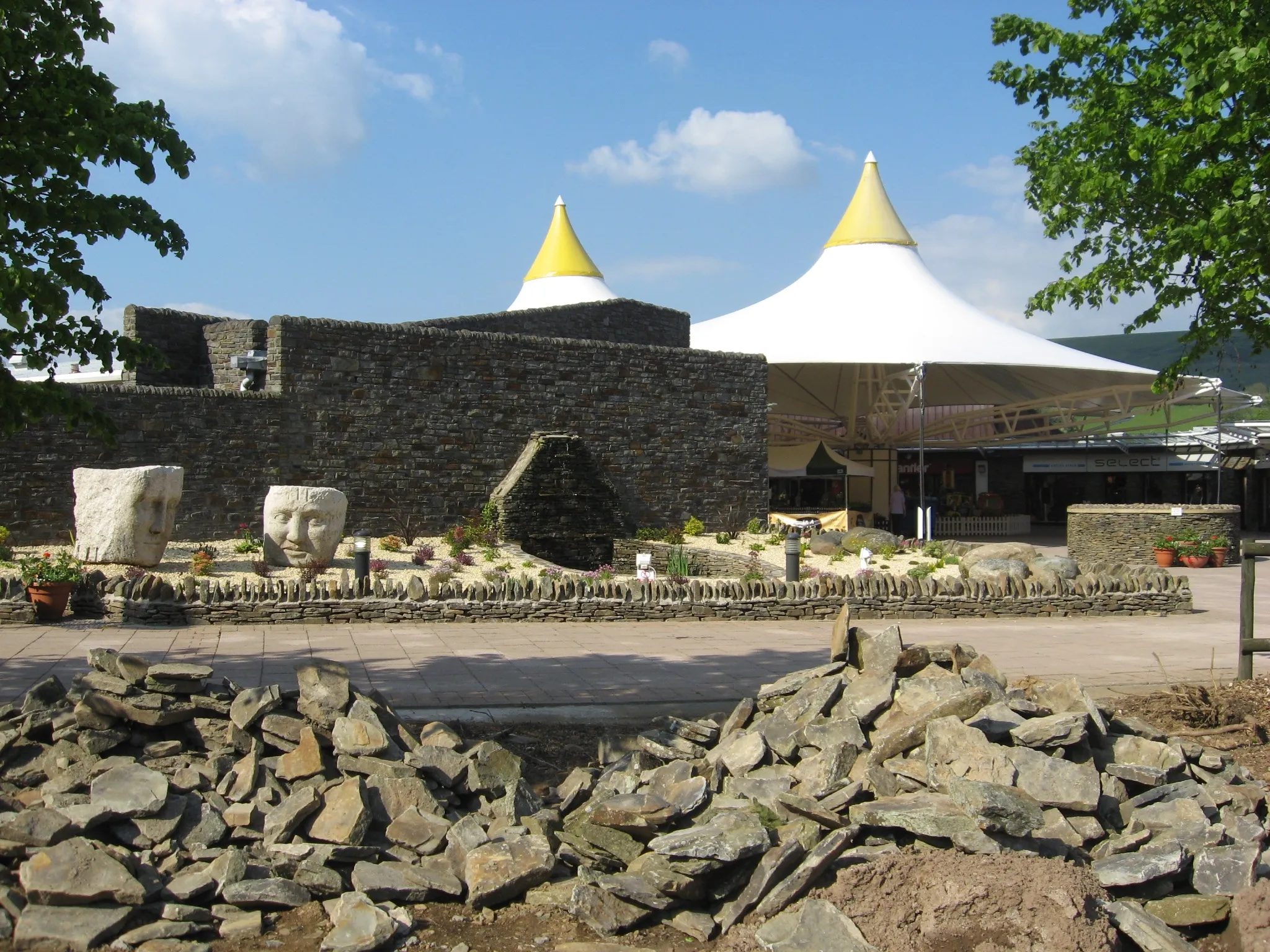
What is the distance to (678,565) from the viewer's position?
16766mm

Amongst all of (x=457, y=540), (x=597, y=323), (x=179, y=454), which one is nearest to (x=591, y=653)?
(x=457, y=540)

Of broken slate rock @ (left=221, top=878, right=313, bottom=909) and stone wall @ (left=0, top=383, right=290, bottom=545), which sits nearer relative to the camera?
broken slate rock @ (left=221, top=878, right=313, bottom=909)

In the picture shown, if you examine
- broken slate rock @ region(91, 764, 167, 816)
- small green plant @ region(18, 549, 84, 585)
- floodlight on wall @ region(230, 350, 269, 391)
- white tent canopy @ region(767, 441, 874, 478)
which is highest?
floodlight on wall @ region(230, 350, 269, 391)

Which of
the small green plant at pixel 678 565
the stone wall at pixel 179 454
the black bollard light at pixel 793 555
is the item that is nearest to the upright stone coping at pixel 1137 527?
the small green plant at pixel 678 565

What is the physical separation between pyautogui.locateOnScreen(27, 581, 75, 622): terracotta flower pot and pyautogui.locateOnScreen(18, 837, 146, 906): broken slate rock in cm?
733

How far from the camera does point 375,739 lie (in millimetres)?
5344

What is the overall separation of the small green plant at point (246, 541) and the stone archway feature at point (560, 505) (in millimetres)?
4076

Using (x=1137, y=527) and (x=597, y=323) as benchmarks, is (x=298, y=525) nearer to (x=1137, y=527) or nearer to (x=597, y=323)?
(x=597, y=323)

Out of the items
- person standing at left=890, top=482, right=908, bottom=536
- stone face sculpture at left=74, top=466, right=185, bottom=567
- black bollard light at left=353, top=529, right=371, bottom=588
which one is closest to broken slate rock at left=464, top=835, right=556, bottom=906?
black bollard light at left=353, top=529, right=371, bottom=588

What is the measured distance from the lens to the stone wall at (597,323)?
2323 cm

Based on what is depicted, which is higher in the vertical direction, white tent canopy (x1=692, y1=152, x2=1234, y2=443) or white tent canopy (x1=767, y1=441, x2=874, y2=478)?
white tent canopy (x1=692, y1=152, x2=1234, y2=443)

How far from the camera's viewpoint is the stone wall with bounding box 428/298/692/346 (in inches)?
915

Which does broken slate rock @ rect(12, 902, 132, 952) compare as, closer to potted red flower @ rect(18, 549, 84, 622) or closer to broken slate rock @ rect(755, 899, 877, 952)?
broken slate rock @ rect(755, 899, 877, 952)

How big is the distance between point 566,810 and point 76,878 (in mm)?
2052
